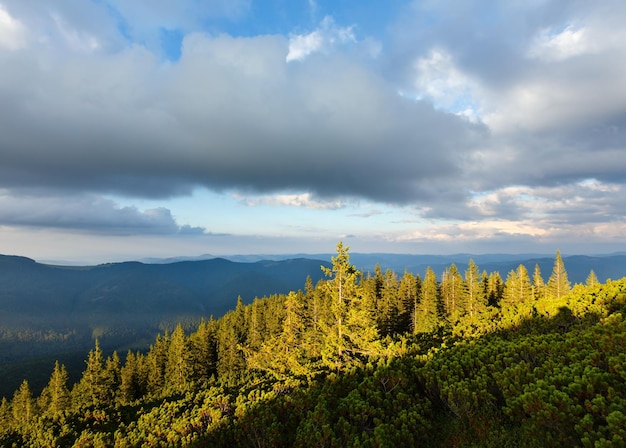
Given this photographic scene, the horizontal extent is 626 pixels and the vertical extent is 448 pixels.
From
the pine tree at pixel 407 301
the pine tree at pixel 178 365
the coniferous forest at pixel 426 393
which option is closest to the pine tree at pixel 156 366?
the pine tree at pixel 178 365

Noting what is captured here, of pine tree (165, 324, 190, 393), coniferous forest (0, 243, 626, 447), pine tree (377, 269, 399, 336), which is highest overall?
coniferous forest (0, 243, 626, 447)

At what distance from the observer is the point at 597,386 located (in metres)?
7.93

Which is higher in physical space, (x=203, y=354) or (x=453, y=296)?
(x=453, y=296)

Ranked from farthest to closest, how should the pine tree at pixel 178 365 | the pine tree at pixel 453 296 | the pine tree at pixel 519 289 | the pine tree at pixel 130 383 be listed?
1. the pine tree at pixel 453 296
2. the pine tree at pixel 130 383
3. the pine tree at pixel 519 289
4. the pine tree at pixel 178 365

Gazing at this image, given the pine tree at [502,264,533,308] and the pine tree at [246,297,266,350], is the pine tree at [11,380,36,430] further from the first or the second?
the pine tree at [502,264,533,308]

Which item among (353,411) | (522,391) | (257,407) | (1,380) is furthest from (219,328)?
(1,380)

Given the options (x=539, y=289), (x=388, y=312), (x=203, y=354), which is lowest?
(x=203, y=354)

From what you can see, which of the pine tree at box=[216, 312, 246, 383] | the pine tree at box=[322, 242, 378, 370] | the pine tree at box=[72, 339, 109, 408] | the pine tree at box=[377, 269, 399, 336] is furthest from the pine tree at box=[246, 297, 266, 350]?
the pine tree at box=[322, 242, 378, 370]

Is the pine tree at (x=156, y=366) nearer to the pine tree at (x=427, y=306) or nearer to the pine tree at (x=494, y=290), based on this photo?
the pine tree at (x=427, y=306)

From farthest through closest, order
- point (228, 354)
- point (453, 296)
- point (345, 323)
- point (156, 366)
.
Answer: point (228, 354) < point (156, 366) < point (453, 296) < point (345, 323)

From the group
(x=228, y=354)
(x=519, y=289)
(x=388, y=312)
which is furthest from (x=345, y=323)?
(x=519, y=289)

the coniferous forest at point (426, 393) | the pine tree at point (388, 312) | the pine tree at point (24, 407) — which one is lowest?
the pine tree at point (24, 407)

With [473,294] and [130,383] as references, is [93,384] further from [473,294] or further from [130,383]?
[473,294]

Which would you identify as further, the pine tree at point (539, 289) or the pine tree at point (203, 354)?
the pine tree at point (539, 289)
